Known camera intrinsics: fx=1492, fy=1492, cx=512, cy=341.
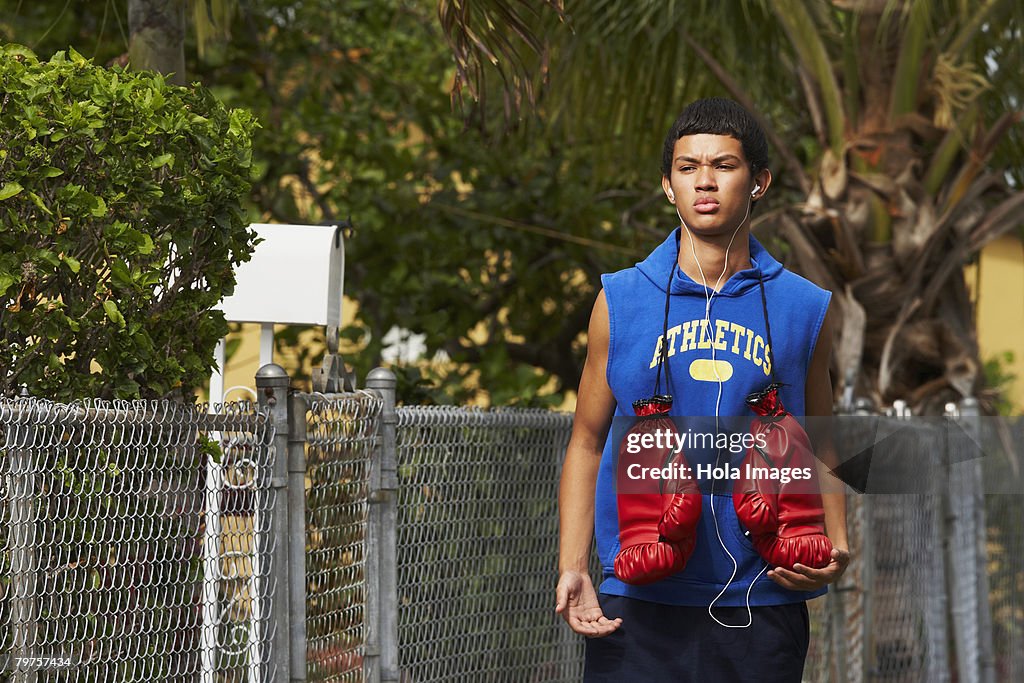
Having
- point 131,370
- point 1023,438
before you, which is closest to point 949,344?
point 1023,438

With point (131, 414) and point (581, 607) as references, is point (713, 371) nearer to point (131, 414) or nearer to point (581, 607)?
point (581, 607)

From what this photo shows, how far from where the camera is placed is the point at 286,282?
4.54m

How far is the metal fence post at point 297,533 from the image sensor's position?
11.8 ft

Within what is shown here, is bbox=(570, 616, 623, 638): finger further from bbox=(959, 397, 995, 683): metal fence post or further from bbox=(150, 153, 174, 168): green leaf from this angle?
bbox=(959, 397, 995, 683): metal fence post

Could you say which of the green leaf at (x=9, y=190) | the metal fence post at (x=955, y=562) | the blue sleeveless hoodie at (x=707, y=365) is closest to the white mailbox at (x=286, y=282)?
the green leaf at (x=9, y=190)

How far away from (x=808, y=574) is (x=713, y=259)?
701 mm

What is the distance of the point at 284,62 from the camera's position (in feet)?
29.3

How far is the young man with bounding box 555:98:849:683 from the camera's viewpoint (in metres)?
3.12

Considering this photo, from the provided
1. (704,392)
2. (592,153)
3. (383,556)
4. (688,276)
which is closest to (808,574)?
(704,392)

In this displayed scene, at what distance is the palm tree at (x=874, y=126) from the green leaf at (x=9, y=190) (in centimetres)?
359

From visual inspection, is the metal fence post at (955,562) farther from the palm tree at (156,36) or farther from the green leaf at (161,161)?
the green leaf at (161,161)

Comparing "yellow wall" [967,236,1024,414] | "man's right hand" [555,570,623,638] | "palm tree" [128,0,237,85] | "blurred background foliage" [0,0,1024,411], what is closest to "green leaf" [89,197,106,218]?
"man's right hand" [555,570,623,638]

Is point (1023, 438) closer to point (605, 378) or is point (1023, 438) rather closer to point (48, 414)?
point (605, 378)

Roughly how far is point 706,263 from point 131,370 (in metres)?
1.38
